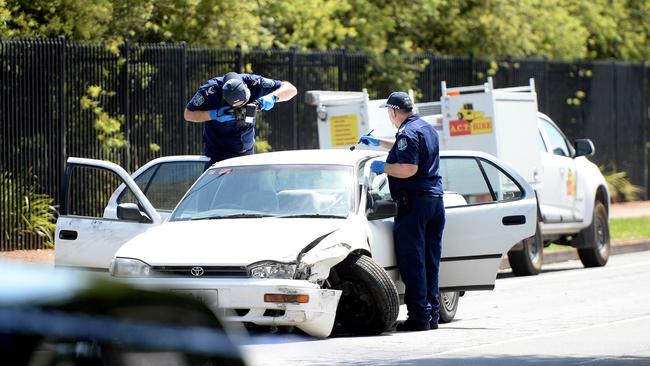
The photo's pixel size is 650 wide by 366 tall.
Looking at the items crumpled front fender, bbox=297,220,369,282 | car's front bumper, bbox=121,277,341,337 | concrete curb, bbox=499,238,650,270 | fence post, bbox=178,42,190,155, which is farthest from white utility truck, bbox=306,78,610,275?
car's front bumper, bbox=121,277,341,337

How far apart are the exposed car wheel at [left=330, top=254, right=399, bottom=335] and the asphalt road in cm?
15

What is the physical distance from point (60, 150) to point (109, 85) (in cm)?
135

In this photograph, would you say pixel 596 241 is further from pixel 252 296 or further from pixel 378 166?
pixel 252 296

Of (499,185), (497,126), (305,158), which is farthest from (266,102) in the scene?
(497,126)

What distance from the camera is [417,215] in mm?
11445

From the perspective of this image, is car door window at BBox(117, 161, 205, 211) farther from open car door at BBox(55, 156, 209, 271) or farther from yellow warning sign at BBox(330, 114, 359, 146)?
yellow warning sign at BBox(330, 114, 359, 146)

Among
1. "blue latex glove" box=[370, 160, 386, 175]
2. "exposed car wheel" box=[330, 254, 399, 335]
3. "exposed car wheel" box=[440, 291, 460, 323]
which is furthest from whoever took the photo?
"exposed car wheel" box=[440, 291, 460, 323]

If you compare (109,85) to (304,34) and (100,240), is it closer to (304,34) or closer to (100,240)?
(304,34)

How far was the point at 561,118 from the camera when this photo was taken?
93.9 ft

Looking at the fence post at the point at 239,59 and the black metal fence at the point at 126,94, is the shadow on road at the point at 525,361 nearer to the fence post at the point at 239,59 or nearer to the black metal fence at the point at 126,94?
the black metal fence at the point at 126,94

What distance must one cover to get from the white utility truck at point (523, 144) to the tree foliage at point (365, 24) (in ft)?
10.9

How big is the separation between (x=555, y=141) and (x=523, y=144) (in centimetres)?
108

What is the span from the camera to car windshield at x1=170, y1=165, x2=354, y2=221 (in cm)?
1121

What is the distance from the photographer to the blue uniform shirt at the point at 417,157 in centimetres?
1145
